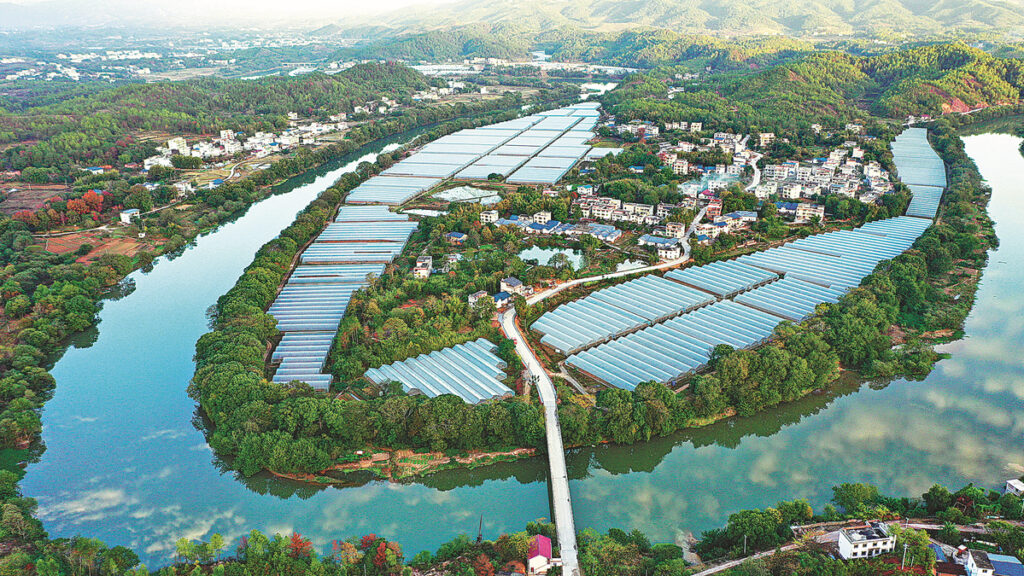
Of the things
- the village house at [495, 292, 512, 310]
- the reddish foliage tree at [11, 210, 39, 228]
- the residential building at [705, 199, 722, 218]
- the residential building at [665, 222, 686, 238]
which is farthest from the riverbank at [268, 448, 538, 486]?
the reddish foliage tree at [11, 210, 39, 228]

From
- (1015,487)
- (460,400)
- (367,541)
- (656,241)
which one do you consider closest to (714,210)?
(656,241)

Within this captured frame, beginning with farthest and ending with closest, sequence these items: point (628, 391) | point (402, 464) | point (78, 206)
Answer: point (78, 206) < point (628, 391) < point (402, 464)

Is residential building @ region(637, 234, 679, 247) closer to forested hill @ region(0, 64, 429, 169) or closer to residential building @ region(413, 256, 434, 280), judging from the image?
residential building @ region(413, 256, 434, 280)

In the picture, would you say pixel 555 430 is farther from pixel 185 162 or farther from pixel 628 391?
pixel 185 162

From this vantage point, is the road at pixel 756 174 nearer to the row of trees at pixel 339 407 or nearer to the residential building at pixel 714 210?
the residential building at pixel 714 210

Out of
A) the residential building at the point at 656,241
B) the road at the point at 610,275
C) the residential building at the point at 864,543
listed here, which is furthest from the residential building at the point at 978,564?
the residential building at the point at 656,241

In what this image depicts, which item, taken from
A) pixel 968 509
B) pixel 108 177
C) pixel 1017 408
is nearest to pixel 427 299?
pixel 968 509
